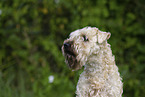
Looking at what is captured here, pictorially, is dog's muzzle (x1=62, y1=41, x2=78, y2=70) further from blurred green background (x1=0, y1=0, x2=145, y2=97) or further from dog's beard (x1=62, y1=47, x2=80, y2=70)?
blurred green background (x1=0, y1=0, x2=145, y2=97)

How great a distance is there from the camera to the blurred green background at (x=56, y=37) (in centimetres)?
354

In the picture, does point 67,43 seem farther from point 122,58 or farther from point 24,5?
point 24,5

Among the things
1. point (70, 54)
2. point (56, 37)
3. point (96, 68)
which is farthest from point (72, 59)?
point (56, 37)

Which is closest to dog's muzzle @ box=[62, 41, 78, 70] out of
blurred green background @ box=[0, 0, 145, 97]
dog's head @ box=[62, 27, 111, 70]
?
dog's head @ box=[62, 27, 111, 70]

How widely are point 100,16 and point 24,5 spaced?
1.39 metres

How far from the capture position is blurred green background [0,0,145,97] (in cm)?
354

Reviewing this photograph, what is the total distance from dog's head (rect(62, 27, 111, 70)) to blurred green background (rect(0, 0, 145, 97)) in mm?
1739

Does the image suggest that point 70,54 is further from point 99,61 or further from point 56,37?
point 56,37

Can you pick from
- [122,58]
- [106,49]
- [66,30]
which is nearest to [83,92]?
[106,49]

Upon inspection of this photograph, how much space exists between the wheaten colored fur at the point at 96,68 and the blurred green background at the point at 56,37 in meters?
1.65

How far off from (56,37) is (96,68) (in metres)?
2.53

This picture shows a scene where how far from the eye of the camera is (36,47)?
13.9 feet

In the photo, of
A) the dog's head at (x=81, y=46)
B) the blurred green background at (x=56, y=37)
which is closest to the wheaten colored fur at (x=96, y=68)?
the dog's head at (x=81, y=46)

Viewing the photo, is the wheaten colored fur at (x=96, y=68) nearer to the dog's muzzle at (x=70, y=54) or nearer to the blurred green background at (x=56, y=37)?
the dog's muzzle at (x=70, y=54)
